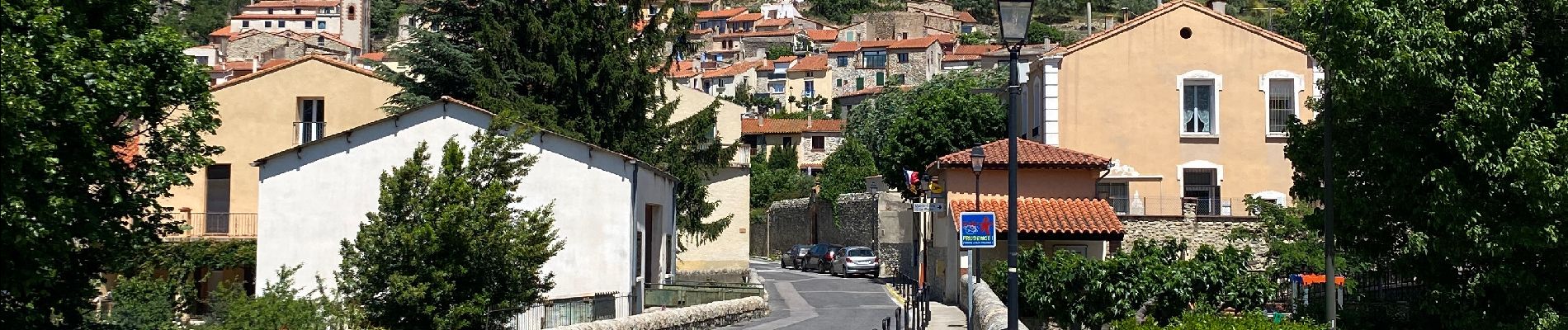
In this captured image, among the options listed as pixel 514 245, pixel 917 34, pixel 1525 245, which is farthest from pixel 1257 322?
pixel 917 34

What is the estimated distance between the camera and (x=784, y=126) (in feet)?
313

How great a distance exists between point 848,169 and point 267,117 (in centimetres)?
4476

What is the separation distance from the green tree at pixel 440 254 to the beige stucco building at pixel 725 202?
875 inches

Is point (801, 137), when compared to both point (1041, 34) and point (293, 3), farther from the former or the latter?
point (293, 3)

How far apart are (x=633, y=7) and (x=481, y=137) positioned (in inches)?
626

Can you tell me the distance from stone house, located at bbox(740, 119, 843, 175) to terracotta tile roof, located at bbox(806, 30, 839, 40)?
46.4 metres

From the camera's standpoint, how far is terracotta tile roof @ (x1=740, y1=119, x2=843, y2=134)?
9425 cm

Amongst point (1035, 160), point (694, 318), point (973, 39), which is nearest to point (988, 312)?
point (694, 318)

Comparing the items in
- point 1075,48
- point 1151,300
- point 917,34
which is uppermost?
point 917,34

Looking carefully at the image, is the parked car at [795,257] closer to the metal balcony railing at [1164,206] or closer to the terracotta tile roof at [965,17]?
the metal balcony railing at [1164,206]

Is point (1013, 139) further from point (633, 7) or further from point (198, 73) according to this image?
point (633, 7)

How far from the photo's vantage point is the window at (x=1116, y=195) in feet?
105

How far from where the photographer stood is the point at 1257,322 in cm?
1491

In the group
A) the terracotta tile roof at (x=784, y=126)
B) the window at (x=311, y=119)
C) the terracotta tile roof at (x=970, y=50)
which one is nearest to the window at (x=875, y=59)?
the terracotta tile roof at (x=970, y=50)
